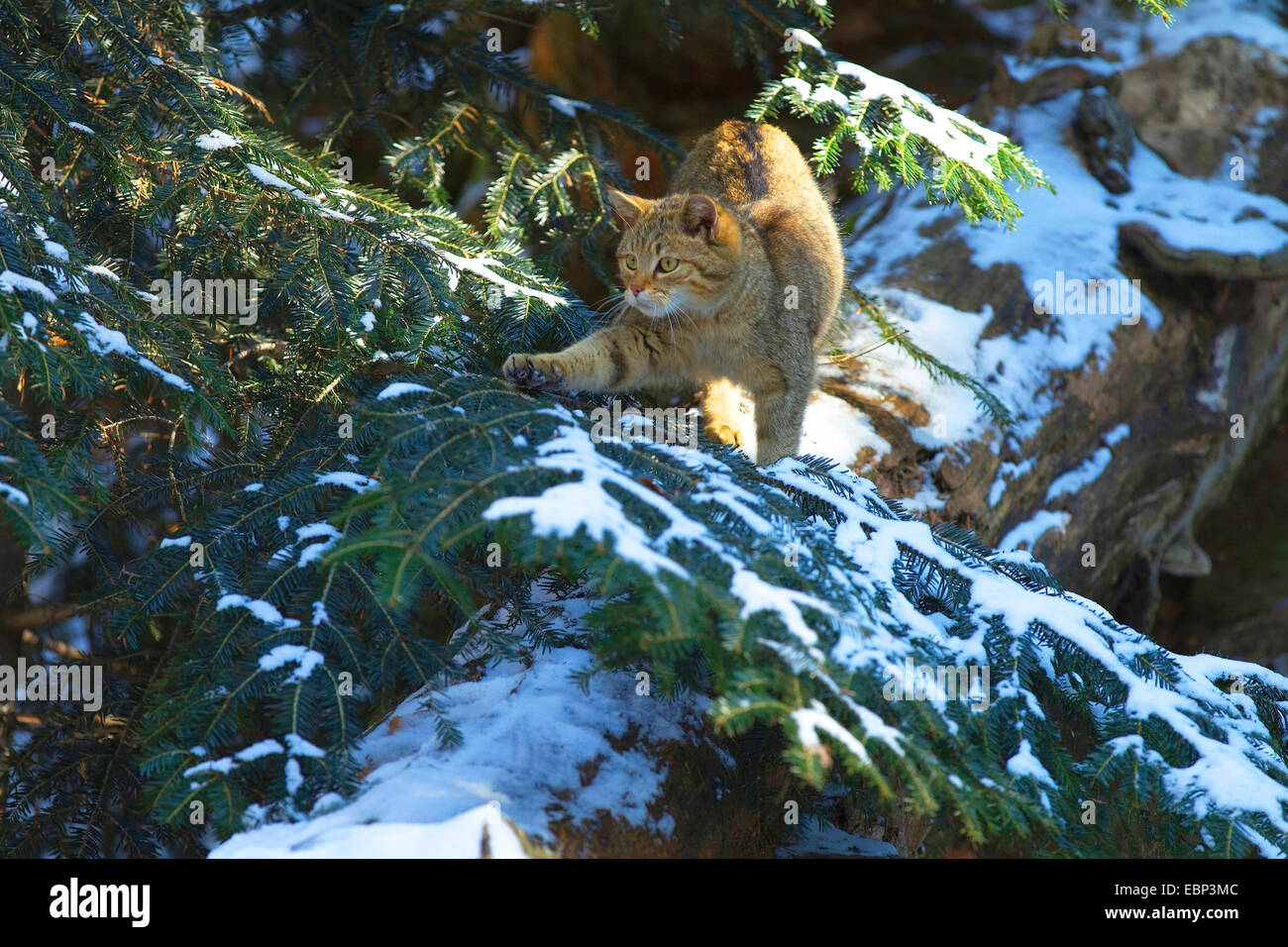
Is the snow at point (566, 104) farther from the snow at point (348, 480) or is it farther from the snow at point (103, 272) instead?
the snow at point (348, 480)

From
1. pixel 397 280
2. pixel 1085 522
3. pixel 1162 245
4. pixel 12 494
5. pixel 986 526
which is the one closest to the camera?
pixel 12 494

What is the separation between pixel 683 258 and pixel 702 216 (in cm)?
16

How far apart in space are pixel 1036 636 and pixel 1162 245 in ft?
10.4

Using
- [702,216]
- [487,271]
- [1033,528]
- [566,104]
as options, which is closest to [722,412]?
[702,216]

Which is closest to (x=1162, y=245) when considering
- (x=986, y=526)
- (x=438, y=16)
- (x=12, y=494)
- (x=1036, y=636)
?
(x=986, y=526)

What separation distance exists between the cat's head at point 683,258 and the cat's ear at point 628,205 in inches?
3.9

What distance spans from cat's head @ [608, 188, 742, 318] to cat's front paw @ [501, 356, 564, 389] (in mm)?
609

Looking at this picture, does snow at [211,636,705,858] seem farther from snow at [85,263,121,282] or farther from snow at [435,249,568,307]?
snow at [85,263,121,282]

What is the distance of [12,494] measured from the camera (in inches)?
78.2

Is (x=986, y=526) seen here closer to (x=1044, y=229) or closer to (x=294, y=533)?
(x=1044, y=229)

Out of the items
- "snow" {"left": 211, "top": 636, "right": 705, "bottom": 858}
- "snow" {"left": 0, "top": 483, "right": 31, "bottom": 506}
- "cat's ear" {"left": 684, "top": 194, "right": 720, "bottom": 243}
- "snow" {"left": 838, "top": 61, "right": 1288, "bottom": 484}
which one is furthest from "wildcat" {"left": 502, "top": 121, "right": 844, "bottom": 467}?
"snow" {"left": 0, "top": 483, "right": 31, "bottom": 506}

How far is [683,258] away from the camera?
3.59 m
